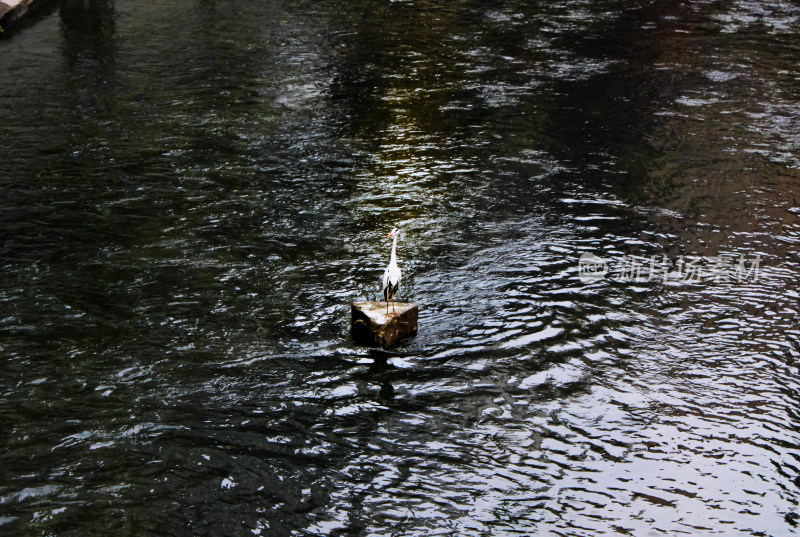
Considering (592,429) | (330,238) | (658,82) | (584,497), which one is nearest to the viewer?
(584,497)

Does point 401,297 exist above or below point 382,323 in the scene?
below

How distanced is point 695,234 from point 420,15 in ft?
57.0

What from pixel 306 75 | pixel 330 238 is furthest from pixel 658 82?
pixel 330 238

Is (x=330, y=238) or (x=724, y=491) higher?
(x=330, y=238)

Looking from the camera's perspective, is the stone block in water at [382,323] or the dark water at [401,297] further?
the stone block in water at [382,323]

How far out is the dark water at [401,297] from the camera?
7898 millimetres

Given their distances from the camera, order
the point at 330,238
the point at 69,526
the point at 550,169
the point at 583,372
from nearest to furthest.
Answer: the point at 69,526
the point at 583,372
the point at 330,238
the point at 550,169

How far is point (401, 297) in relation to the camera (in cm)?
1105

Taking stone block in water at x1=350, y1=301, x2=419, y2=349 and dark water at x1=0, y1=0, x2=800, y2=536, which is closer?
dark water at x1=0, y1=0, x2=800, y2=536

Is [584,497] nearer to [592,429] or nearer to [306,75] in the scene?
[592,429]

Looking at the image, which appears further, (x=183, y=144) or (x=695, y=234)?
(x=183, y=144)

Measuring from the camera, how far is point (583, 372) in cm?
971

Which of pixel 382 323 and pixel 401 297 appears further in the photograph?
pixel 401 297

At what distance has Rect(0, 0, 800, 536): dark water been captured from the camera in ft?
25.9
